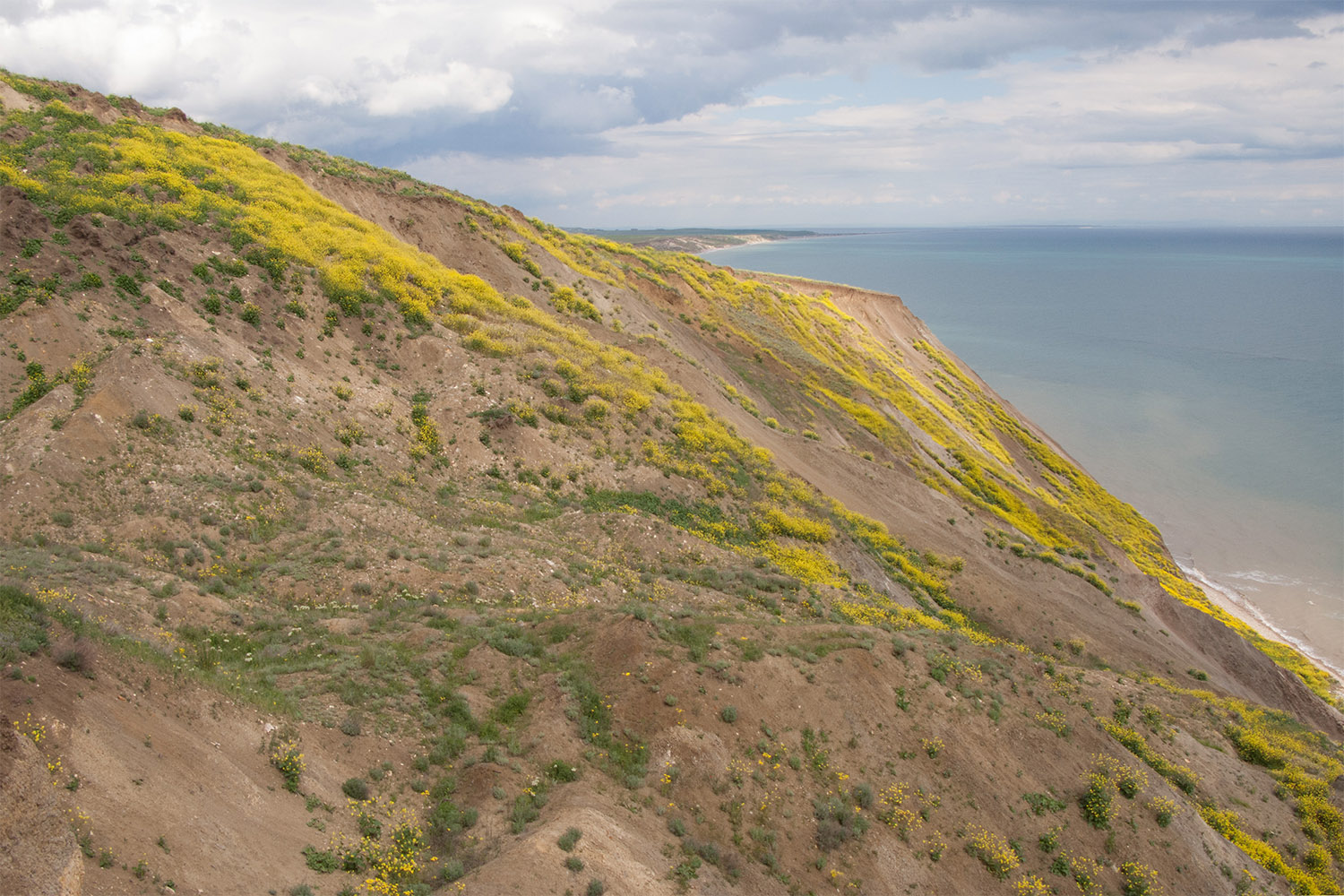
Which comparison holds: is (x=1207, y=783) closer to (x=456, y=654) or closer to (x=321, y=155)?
(x=456, y=654)

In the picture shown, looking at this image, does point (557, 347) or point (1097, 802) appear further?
point (557, 347)

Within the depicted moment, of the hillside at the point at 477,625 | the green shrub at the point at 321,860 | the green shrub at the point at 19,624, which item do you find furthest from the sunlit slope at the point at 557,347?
the green shrub at the point at 321,860

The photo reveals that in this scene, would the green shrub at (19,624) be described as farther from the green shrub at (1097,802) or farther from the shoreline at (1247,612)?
the shoreline at (1247,612)

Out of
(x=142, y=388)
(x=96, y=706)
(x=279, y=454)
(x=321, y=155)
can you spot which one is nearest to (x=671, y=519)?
(x=279, y=454)

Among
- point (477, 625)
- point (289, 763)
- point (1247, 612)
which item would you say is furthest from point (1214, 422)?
point (289, 763)

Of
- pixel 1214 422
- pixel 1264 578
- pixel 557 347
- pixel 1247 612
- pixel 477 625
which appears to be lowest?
pixel 1247 612

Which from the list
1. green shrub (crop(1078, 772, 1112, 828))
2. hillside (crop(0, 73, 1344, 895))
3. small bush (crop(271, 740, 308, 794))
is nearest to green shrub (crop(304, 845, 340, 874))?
hillside (crop(0, 73, 1344, 895))

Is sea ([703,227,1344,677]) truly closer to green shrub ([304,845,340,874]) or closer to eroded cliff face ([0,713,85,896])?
green shrub ([304,845,340,874])

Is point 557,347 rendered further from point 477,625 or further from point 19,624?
point 19,624
